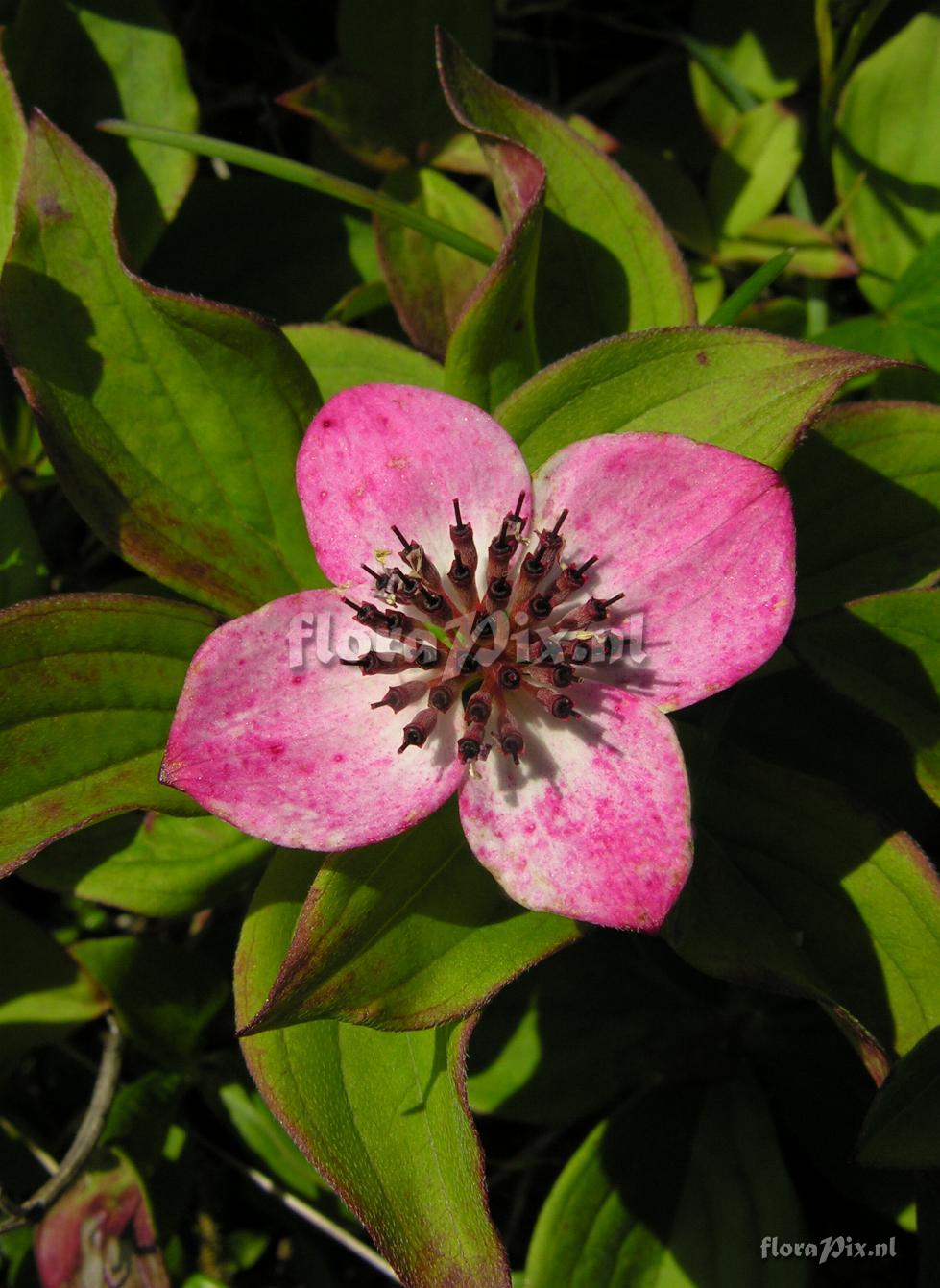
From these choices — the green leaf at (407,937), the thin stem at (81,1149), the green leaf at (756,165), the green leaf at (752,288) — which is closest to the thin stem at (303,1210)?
the thin stem at (81,1149)

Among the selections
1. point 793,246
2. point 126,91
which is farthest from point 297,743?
point 793,246

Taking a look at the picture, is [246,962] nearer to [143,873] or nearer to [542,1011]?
[143,873]

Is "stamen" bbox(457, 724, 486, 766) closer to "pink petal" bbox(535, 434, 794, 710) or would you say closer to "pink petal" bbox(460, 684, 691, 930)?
"pink petal" bbox(460, 684, 691, 930)

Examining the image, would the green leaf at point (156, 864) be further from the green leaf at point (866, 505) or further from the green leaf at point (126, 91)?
the green leaf at point (126, 91)

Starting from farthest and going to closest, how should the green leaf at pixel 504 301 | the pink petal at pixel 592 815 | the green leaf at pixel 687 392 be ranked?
the green leaf at pixel 504 301 < the green leaf at pixel 687 392 < the pink petal at pixel 592 815

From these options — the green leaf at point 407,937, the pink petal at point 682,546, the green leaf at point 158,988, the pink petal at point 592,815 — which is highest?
the pink petal at point 682,546

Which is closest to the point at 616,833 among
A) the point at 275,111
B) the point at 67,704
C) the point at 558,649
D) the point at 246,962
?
the point at 558,649

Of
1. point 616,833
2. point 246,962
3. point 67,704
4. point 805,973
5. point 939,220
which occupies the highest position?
point 939,220
